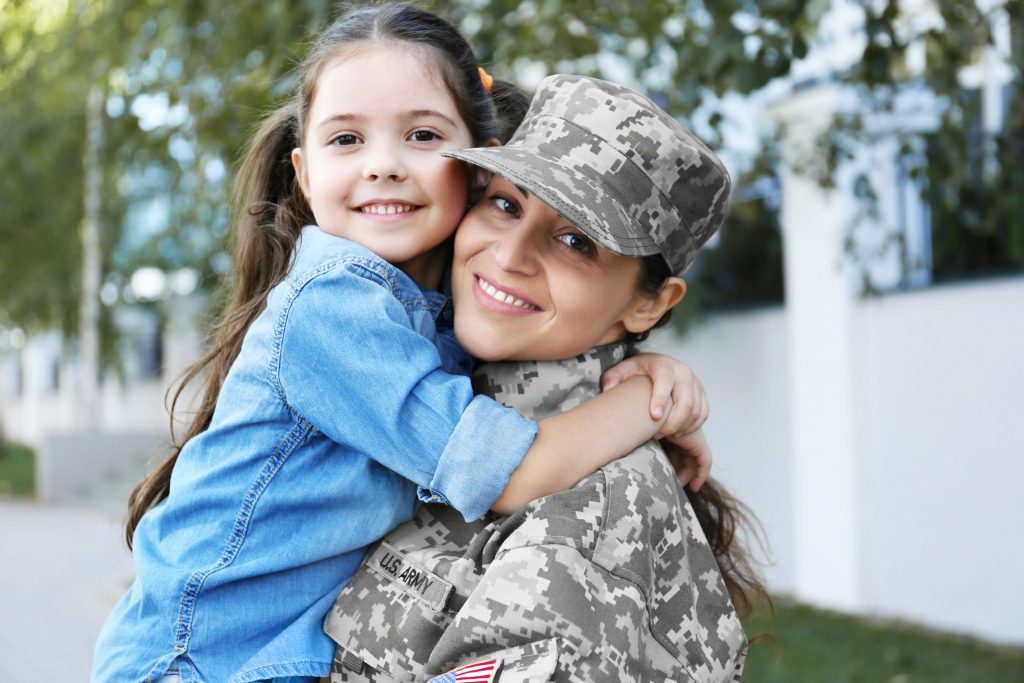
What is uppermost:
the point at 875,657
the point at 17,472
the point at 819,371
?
the point at 819,371

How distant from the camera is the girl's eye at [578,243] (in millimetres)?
1845

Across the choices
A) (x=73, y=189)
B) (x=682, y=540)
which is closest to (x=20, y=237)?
(x=73, y=189)

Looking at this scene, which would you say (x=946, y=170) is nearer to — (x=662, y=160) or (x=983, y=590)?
(x=983, y=590)

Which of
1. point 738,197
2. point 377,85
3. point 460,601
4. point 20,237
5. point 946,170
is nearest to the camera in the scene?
point 460,601

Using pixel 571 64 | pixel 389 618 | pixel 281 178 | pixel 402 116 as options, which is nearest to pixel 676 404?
pixel 389 618

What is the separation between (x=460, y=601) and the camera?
169 centimetres

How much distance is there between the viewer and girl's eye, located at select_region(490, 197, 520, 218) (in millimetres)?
1918

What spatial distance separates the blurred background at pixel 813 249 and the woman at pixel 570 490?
133cm

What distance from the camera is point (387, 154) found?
2.00 meters

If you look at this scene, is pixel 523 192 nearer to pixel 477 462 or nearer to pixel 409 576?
pixel 477 462

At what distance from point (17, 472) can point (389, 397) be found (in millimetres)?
19366

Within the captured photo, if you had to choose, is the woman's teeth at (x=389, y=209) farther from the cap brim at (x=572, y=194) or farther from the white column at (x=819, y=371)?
the white column at (x=819, y=371)

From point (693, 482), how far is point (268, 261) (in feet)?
3.34

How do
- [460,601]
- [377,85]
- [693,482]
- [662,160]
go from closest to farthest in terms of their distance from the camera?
1. [460,601]
2. [662,160]
3. [377,85]
4. [693,482]
